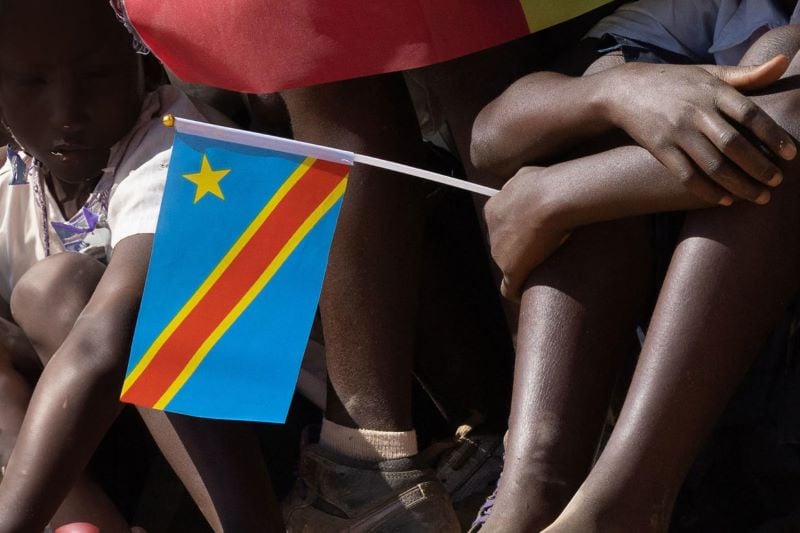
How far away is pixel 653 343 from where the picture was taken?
1.42 m

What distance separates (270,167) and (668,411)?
63 cm

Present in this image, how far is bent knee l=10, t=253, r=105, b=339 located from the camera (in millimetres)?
2020

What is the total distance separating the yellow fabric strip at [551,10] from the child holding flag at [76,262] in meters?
0.70

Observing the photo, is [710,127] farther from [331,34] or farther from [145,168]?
[145,168]

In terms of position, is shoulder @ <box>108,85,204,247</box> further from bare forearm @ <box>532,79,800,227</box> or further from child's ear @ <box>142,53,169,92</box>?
bare forearm @ <box>532,79,800,227</box>

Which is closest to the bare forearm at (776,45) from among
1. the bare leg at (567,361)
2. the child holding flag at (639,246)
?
the child holding flag at (639,246)

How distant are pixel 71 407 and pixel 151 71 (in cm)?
74

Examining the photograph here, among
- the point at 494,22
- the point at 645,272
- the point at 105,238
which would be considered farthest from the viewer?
the point at 105,238

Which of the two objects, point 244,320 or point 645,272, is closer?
point 645,272

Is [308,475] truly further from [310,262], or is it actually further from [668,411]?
[668,411]

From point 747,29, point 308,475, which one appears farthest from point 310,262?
point 747,29

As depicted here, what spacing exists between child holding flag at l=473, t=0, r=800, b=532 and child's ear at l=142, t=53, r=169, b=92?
875mm

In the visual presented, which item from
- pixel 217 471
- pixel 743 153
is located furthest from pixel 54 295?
pixel 743 153

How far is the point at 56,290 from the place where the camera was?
6.64 feet
